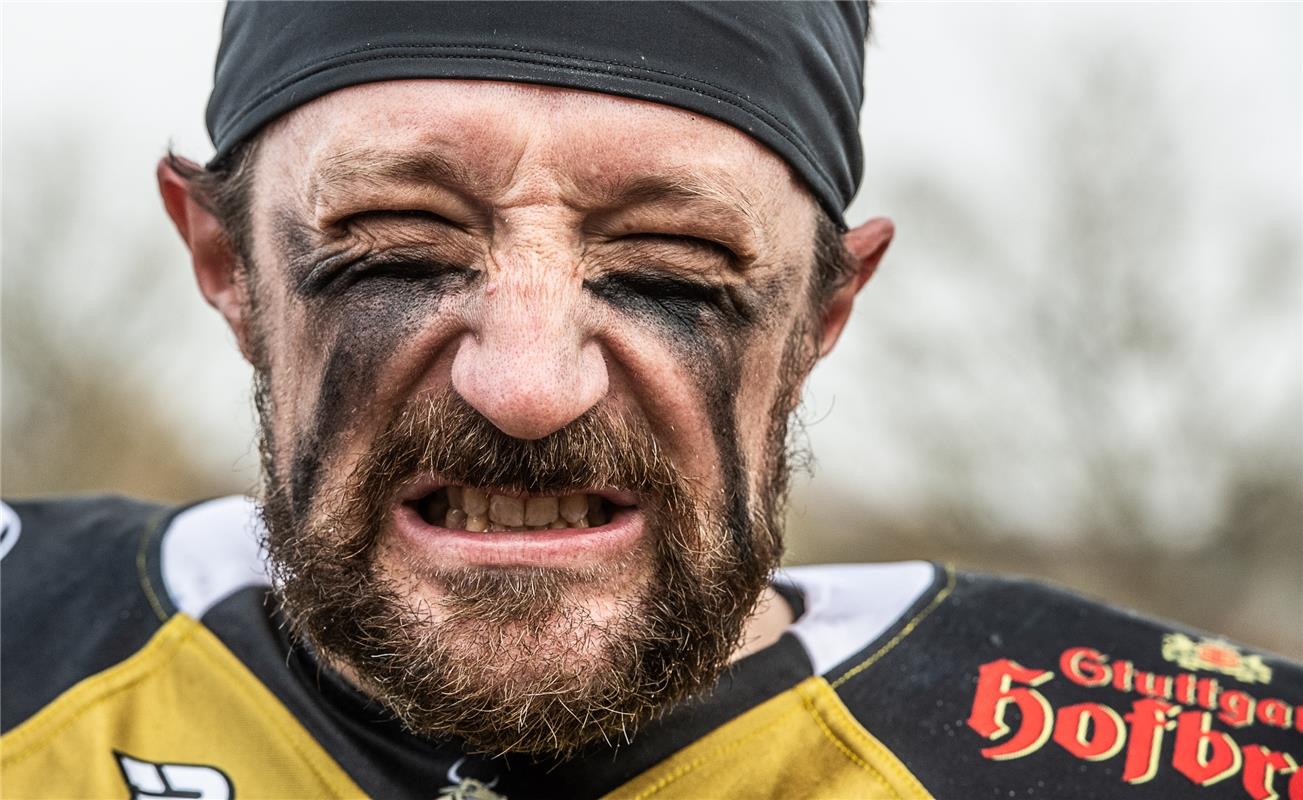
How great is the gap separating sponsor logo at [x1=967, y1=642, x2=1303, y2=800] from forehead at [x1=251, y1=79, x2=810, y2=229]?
106 cm

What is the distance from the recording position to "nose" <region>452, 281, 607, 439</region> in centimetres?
171

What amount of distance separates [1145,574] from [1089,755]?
61.3ft

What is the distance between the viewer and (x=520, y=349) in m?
1.72

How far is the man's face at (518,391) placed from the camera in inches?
69.9

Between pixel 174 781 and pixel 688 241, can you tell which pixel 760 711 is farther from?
pixel 174 781

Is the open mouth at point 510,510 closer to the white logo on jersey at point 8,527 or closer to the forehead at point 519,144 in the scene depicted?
the forehead at point 519,144

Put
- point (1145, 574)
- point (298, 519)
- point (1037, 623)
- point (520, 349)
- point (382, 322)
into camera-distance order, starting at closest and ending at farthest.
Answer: point (520, 349)
point (382, 322)
point (298, 519)
point (1037, 623)
point (1145, 574)

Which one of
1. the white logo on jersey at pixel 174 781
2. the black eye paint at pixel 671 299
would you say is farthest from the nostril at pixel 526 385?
the white logo on jersey at pixel 174 781

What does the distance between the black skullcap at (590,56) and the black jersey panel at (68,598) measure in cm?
94

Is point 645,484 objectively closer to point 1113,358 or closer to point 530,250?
point 530,250

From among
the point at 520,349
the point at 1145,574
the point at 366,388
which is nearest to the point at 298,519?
the point at 366,388

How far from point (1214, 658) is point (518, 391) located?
1.52 metres

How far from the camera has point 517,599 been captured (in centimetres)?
177

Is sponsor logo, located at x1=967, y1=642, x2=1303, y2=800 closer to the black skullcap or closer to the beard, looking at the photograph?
the beard
